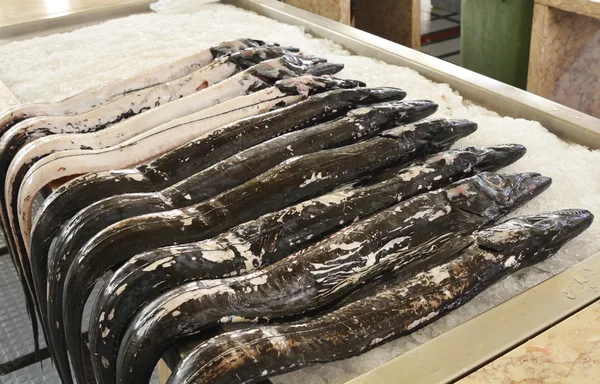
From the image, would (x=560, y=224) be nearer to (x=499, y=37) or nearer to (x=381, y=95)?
(x=381, y=95)

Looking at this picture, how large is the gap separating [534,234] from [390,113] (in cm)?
59

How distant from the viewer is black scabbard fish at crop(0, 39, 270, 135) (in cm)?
188

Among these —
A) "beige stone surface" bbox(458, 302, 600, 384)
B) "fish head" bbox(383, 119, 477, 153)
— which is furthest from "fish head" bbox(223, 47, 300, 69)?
"beige stone surface" bbox(458, 302, 600, 384)

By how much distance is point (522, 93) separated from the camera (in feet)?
6.59

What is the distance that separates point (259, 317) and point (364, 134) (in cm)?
70

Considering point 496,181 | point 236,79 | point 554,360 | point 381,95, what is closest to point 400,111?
point 381,95

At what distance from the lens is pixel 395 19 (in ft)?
16.3

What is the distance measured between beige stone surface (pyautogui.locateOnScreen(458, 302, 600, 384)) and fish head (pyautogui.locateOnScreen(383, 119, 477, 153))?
0.64 m

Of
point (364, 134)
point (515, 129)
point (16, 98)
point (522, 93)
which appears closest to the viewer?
point (364, 134)

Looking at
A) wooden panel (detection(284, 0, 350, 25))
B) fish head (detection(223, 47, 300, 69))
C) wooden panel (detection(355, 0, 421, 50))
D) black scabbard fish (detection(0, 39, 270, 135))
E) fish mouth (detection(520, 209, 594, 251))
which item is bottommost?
wooden panel (detection(355, 0, 421, 50))

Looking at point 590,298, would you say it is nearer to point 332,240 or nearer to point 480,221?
point 480,221

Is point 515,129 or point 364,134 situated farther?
point 515,129

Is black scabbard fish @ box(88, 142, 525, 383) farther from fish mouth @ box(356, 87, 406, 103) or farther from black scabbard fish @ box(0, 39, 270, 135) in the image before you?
black scabbard fish @ box(0, 39, 270, 135)

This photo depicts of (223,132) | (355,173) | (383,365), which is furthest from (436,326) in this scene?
(223,132)
